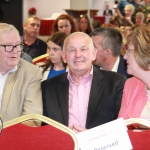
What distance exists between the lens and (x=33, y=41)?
5.49 meters

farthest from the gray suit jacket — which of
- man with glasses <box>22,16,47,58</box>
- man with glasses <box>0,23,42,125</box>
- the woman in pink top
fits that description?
man with glasses <box>22,16,47,58</box>

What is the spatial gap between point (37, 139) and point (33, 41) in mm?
3984

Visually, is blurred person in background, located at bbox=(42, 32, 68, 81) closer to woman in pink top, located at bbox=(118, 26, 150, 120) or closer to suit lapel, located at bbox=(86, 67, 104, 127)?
suit lapel, located at bbox=(86, 67, 104, 127)

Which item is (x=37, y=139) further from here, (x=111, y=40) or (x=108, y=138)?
(x=111, y=40)

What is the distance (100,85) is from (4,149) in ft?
3.64

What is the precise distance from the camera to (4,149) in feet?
5.26

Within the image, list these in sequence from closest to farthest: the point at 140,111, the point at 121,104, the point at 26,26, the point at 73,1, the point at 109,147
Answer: the point at 109,147 → the point at 140,111 → the point at 121,104 → the point at 26,26 → the point at 73,1

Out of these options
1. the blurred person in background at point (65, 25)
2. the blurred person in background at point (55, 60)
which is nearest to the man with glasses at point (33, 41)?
the blurred person in background at point (65, 25)

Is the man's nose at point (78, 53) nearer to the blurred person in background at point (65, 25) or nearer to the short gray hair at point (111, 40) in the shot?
the short gray hair at point (111, 40)

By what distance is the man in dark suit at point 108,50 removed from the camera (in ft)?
11.5

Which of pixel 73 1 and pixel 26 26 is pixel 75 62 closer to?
pixel 26 26

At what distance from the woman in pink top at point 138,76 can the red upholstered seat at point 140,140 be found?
59cm

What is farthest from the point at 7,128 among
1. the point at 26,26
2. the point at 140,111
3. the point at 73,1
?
the point at 73,1

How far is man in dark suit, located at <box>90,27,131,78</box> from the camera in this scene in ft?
11.5
